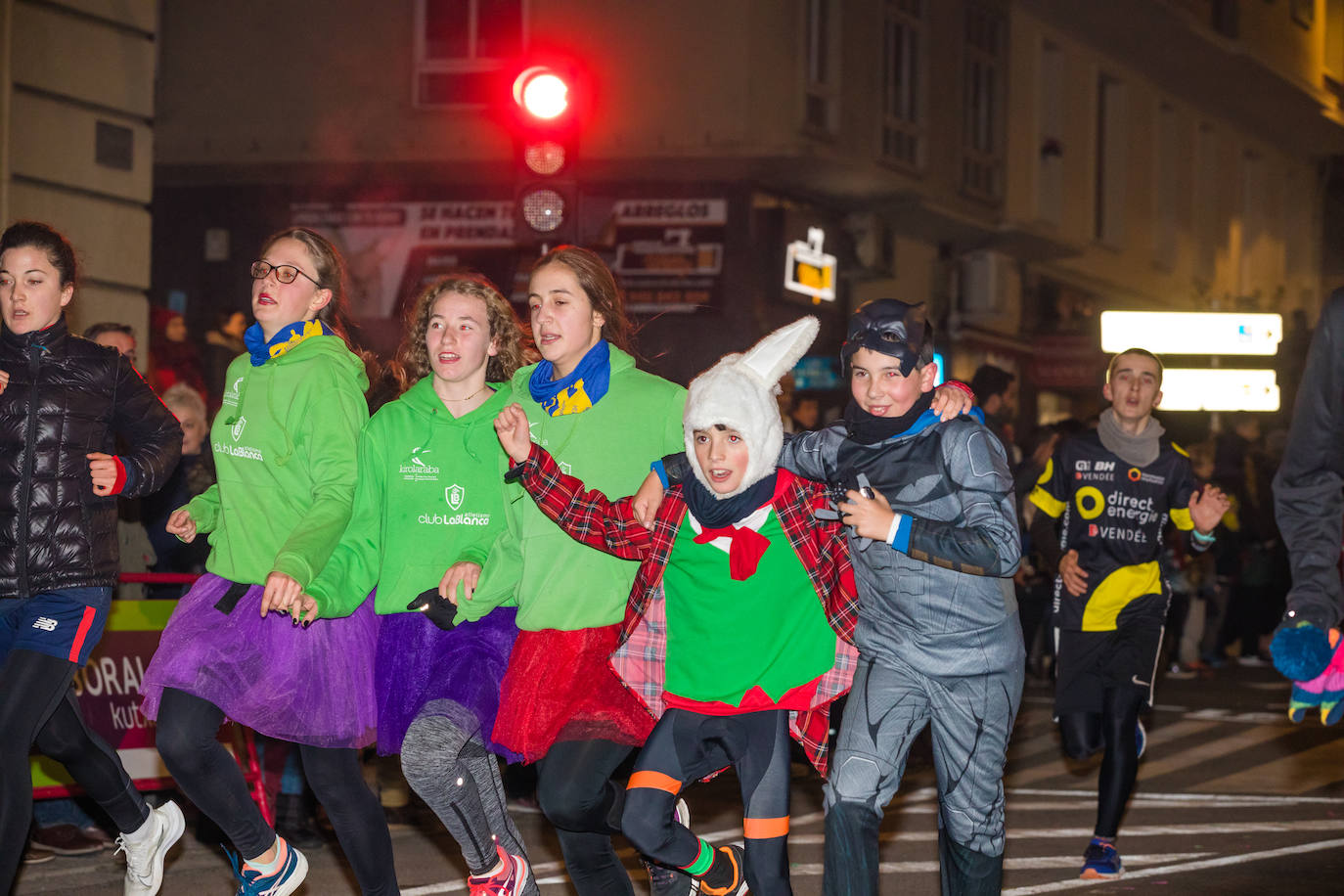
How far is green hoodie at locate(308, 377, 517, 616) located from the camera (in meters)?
5.21

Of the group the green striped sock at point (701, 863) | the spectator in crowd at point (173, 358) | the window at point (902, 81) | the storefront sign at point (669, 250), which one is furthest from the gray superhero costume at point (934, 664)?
the window at point (902, 81)

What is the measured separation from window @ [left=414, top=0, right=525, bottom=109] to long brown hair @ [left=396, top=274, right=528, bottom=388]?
1450cm

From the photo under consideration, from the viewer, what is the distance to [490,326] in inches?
219

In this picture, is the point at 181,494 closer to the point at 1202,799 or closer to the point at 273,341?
the point at 273,341

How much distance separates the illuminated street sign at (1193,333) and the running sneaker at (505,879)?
10962 millimetres

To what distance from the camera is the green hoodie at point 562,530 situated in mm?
5168

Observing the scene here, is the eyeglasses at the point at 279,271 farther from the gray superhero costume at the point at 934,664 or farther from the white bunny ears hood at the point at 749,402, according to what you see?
the gray superhero costume at the point at 934,664

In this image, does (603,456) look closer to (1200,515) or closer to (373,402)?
(373,402)

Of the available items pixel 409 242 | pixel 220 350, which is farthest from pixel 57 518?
pixel 409 242

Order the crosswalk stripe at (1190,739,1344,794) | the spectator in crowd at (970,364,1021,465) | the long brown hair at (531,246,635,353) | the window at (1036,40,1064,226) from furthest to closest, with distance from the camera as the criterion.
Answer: the window at (1036,40,1064,226)
the spectator in crowd at (970,364,1021,465)
the crosswalk stripe at (1190,739,1344,794)
the long brown hair at (531,246,635,353)

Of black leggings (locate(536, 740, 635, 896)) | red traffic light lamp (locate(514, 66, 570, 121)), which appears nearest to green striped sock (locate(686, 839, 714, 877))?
black leggings (locate(536, 740, 635, 896))

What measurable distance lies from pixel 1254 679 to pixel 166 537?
10.4 m

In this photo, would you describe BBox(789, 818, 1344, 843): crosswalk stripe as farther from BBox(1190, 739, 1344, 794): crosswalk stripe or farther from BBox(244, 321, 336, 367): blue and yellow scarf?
BBox(244, 321, 336, 367): blue and yellow scarf

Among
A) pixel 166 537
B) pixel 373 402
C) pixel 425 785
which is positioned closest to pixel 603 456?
pixel 425 785
